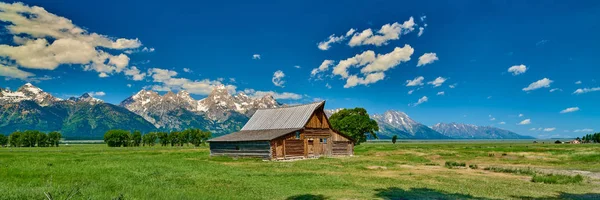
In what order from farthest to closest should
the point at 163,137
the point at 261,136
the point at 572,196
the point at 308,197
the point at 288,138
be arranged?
the point at 163,137, the point at 261,136, the point at 288,138, the point at 572,196, the point at 308,197

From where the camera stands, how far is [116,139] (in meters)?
134

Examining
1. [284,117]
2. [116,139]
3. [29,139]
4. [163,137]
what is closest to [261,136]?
[284,117]

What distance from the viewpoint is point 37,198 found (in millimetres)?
13430

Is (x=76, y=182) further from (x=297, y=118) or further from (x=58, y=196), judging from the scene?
(x=297, y=118)

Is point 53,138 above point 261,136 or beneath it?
beneath

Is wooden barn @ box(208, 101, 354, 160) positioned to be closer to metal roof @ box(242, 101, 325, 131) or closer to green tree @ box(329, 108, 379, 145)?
metal roof @ box(242, 101, 325, 131)

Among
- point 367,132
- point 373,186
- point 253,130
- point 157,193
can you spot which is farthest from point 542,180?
point 367,132

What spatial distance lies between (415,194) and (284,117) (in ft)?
128

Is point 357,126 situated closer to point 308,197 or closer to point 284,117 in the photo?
point 284,117

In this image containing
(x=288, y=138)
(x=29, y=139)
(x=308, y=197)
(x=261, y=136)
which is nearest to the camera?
(x=308, y=197)

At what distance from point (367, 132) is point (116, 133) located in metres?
101

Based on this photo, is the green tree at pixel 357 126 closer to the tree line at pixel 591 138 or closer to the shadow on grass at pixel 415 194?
the shadow on grass at pixel 415 194

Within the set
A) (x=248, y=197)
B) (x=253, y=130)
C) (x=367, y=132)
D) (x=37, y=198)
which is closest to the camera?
(x=37, y=198)

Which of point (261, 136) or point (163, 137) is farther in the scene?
point (163, 137)
